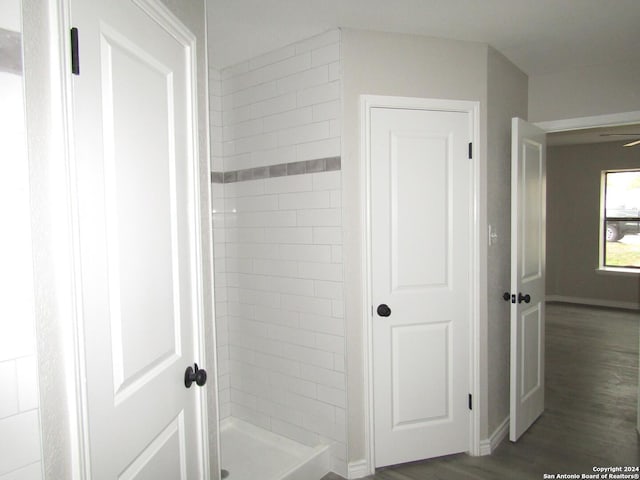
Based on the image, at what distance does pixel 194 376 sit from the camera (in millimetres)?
1433

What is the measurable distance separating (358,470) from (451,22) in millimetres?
2670

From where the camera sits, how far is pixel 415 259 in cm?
249

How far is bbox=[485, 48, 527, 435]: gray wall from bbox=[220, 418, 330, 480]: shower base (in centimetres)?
120

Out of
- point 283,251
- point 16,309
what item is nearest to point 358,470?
point 283,251

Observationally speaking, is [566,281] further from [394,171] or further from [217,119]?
[217,119]

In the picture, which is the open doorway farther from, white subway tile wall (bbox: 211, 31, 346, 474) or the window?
white subway tile wall (bbox: 211, 31, 346, 474)

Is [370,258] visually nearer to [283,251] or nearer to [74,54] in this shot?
[283,251]

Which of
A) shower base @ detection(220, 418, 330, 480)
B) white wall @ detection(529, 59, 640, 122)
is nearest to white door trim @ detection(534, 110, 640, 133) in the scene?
white wall @ detection(529, 59, 640, 122)

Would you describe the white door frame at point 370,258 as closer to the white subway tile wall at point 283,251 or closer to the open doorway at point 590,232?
the white subway tile wall at point 283,251

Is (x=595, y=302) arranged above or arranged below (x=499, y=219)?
below

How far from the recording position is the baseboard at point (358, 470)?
2.40 meters

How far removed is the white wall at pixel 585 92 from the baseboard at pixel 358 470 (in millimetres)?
2812

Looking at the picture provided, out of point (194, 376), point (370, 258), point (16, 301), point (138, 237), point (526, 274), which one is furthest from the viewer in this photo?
point (526, 274)

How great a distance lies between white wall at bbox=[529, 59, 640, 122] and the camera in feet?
9.43
